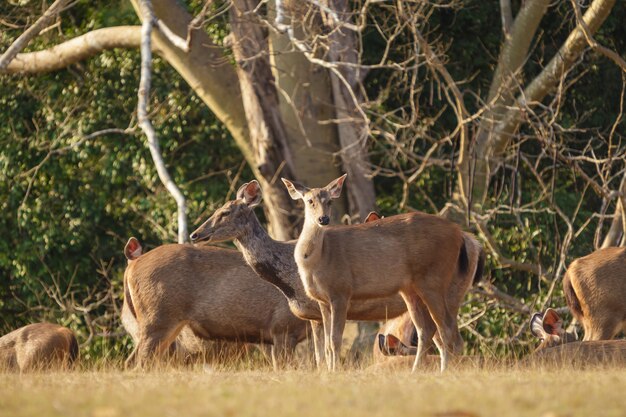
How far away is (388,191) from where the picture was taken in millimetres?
19359

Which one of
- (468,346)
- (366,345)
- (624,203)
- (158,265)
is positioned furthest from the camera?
(468,346)

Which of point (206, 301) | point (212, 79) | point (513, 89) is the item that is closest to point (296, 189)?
point (206, 301)

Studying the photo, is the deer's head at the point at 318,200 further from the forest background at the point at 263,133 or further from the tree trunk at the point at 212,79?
the tree trunk at the point at 212,79

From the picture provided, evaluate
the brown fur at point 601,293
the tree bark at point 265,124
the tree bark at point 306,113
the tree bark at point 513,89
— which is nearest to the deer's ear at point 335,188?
the brown fur at point 601,293

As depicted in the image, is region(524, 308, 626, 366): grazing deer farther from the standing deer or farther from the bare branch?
the bare branch

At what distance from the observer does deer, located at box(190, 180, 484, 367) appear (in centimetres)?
1170

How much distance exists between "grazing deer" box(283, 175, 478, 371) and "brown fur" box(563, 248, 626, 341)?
5.85ft

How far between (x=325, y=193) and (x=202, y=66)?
245 inches

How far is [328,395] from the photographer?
740 cm

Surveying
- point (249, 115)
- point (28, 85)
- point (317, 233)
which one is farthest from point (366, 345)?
point (28, 85)

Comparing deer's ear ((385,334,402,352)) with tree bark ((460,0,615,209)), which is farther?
tree bark ((460,0,615,209))

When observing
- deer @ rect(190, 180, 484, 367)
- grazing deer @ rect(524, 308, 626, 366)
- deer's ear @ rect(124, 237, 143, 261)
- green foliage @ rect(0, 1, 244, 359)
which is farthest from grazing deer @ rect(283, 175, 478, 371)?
green foliage @ rect(0, 1, 244, 359)

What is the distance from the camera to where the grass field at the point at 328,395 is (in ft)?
22.2

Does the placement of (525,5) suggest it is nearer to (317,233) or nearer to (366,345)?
(366,345)
